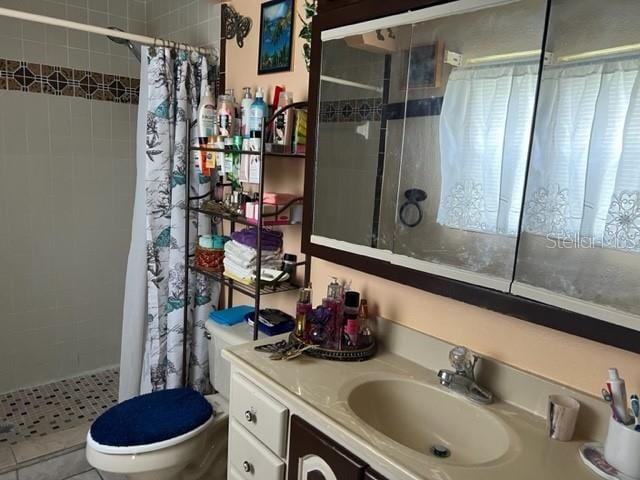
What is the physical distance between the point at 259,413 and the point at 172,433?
1.66 feet

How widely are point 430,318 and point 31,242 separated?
2348mm

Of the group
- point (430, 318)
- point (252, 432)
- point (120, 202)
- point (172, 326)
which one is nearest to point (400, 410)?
point (430, 318)

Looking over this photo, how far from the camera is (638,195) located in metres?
1.01

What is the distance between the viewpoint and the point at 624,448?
943 millimetres

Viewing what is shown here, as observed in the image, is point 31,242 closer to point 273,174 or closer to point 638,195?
point 273,174

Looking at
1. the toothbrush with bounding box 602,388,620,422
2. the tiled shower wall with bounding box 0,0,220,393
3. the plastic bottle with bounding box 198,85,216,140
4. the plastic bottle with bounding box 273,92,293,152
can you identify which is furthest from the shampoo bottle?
the toothbrush with bounding box 602,388,620,422

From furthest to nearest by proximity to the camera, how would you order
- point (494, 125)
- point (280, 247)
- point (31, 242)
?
point (31, 242) < point (280, 247) < point (494, 125)

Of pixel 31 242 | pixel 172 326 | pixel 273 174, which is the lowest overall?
pixel 172 326

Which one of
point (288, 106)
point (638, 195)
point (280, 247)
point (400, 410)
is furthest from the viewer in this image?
point (280, 247)

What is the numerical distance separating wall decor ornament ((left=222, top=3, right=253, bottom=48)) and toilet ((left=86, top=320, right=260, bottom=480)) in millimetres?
1208

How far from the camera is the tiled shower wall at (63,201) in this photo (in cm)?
261

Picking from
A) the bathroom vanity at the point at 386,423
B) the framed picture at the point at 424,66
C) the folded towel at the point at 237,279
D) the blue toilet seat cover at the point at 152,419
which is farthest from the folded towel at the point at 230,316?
the framed picture at the point at 424,66

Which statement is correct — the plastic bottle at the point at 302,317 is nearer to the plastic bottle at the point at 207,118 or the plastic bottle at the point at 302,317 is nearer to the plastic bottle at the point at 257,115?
the plastic bottle at the point at 257,115

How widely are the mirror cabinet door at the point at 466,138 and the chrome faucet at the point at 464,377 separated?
199mm
